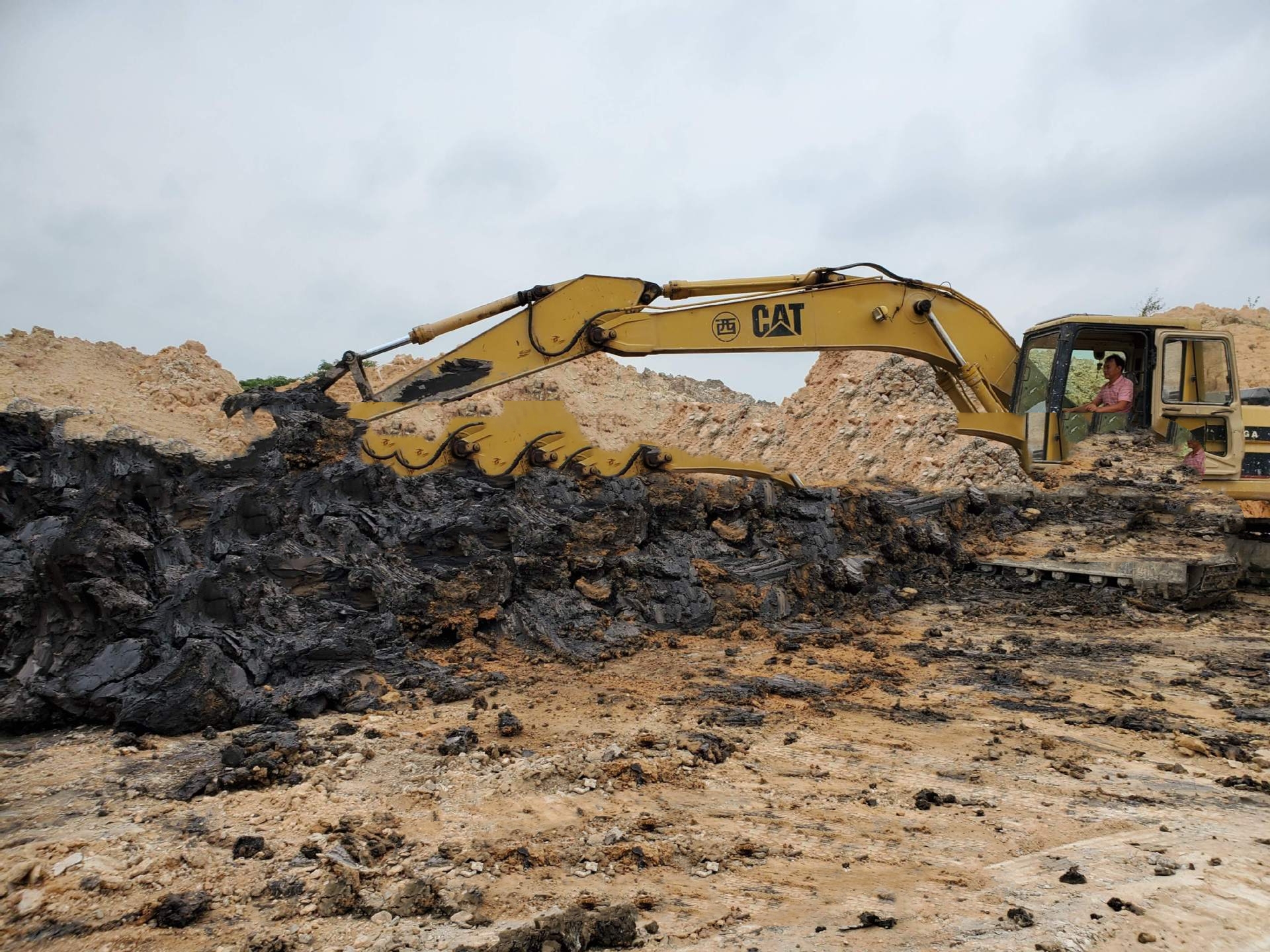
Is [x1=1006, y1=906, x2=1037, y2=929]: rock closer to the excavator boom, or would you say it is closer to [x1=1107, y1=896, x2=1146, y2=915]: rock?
[x1=1107, y1=896, x2=1146, y2=915]: rock

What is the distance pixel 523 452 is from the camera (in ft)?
27.5

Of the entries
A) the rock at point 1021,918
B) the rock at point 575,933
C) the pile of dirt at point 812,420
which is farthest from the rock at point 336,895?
the pile of dirt at point 812,420

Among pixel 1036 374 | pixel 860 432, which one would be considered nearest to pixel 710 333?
pixel 1036 374

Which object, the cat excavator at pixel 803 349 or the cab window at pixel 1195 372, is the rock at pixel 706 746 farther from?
the cab window at pixel 1195 372

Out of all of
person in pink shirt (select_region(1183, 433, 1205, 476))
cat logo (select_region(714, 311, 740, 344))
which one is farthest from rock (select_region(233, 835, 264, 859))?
person in pink shirt (select_region(1183, 433, 1205, 476))

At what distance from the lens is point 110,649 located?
5.11m

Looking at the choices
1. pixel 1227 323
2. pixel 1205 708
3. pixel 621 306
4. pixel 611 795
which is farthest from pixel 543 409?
pixel 1227 323

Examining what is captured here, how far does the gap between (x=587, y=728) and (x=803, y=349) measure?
15.9 feet

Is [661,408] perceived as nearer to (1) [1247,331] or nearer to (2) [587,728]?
(1) [1247,331]

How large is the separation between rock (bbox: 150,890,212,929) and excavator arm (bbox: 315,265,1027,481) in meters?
5.15

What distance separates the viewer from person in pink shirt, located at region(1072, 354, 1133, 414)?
844cm

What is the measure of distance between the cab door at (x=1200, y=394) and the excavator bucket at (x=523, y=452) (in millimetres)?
3587

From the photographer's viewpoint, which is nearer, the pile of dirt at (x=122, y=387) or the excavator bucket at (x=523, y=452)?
the excavator bucket at (x=523, y=452)

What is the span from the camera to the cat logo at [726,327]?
27.8 ft
